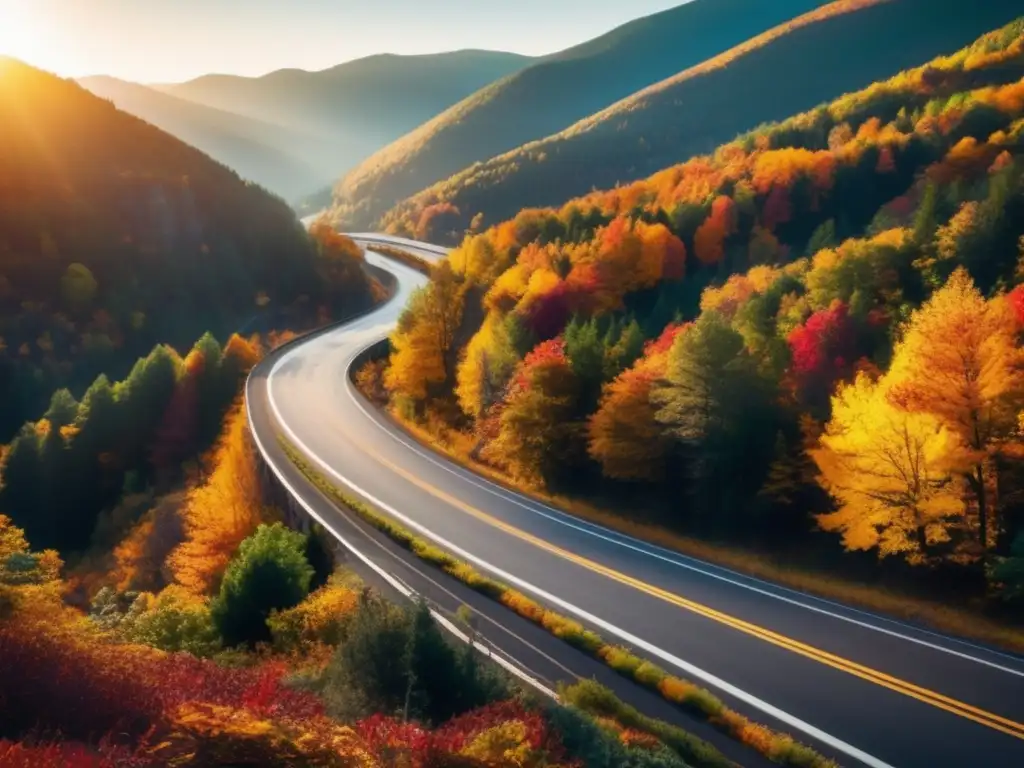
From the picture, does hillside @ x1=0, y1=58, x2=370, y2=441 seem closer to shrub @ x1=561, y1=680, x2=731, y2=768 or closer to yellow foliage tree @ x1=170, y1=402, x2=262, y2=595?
yellow foliage tree @ x1=170, y1=402, x2=262, y2=595

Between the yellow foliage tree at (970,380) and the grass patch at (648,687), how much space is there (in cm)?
1289

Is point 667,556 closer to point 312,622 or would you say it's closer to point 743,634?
point 743,634

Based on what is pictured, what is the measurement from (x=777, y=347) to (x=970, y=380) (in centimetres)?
1170

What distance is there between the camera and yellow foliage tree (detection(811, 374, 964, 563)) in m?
23.1

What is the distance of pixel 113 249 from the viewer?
9638 cm

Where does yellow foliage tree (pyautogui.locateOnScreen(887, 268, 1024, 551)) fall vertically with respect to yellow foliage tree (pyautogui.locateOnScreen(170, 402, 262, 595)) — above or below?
above

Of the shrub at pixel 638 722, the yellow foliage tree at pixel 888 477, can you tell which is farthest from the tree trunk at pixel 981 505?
the shrub at pixel 638 722

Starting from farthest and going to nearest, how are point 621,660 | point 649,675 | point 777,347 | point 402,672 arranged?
point 777,347 → point 621,660 → point 649,675 → point 402,672

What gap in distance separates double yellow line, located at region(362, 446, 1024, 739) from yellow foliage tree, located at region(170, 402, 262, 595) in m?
13.3

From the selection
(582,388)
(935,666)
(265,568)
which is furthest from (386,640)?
(582,388)

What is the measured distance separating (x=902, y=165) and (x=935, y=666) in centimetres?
7348

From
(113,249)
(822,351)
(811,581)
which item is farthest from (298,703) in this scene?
(113,249)

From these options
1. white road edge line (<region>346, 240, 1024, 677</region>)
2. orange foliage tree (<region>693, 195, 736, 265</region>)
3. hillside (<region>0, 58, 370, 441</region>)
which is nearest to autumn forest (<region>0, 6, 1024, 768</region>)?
orange foliage tree (<region>693, 195, 736, 265</region>)

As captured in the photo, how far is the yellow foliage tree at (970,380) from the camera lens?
22.5 metres
